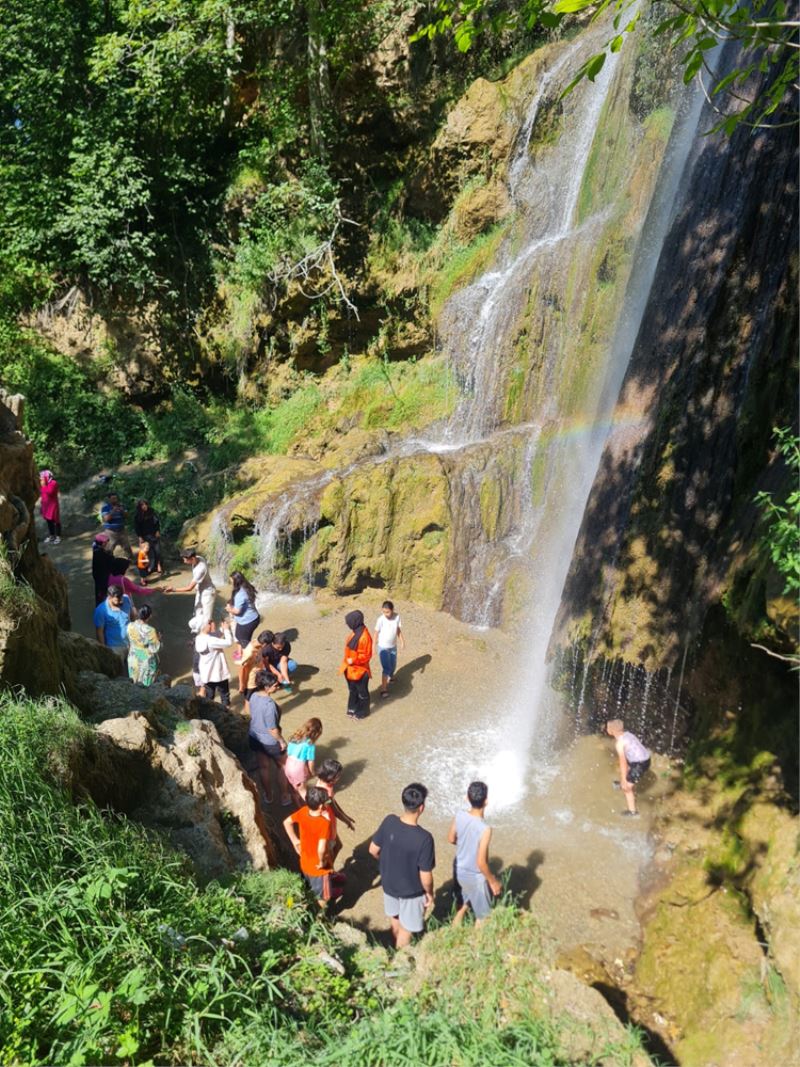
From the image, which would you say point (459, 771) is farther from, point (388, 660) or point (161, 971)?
point (161, 971)

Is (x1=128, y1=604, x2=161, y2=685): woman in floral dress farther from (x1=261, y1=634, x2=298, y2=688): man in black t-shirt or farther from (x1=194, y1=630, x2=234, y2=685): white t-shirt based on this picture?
(x1=261, y1=634, x2=298, y2=688): man in black t-shirt

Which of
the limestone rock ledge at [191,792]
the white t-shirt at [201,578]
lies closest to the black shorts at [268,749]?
the limestone rock ledge at [191,792]

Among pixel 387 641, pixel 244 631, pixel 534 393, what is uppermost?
pixel 534 393

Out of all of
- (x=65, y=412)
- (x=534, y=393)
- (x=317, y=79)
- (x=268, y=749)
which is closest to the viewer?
(x=268, y=749)

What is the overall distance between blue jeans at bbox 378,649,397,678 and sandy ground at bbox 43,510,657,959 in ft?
1.06

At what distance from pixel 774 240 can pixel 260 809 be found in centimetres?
678

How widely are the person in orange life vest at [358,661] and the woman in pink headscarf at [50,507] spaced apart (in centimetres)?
776

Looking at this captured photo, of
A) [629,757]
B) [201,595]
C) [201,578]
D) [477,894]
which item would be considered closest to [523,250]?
[201,578]

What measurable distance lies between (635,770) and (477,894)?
7.68ft

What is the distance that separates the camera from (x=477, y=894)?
16.6ft

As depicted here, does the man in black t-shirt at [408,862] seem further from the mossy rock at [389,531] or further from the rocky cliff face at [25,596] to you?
the mossy rock at [389,531]

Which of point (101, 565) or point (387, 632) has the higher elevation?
point (387, 632)

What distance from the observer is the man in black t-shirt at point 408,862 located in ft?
15.8

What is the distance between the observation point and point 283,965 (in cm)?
404
